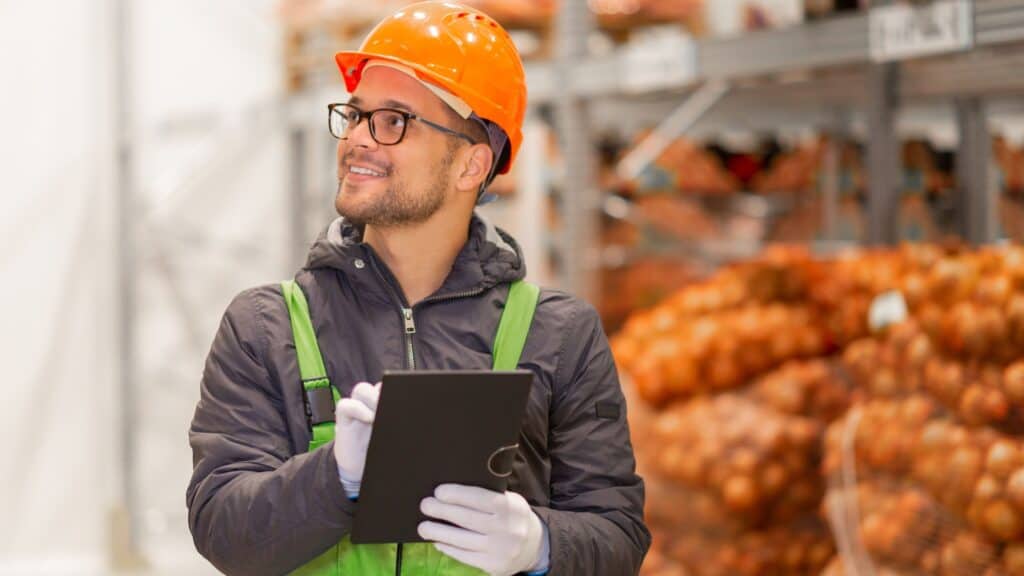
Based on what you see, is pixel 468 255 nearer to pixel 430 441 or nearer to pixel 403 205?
pixel 403 205

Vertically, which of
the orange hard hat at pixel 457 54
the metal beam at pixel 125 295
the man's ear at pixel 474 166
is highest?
the orange hard hat at pixel 457 54

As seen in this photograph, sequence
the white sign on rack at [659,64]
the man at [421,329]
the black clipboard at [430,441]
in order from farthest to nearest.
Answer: the white sign on rack at [659,64]
the man at [421,329]
the black clipboard at [430,441]

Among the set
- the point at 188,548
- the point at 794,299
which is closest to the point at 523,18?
the point at 794,299

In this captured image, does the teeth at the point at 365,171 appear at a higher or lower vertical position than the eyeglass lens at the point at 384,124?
lower

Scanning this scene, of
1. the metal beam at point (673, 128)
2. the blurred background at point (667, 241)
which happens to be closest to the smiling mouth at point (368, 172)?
the blurred background at point (667, 241)

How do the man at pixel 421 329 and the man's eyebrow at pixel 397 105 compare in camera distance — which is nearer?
the man at pixel 421 329

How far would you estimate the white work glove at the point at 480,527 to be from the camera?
151 centimetres

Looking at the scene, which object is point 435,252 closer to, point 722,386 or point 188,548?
point 722,386

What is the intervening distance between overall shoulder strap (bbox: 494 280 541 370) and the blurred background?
108 cm

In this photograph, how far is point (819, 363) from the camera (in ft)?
10.9

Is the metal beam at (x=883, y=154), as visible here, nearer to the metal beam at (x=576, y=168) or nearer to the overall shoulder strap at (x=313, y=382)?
the metal beam at (x=576, y=168)

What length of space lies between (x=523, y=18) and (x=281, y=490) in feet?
11.2

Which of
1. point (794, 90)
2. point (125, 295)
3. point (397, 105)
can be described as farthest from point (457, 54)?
point (125, 295)

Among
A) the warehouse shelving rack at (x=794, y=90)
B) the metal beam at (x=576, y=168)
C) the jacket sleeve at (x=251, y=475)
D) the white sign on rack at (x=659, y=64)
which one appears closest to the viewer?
the jacket sleeve at (x=251, y=475)
